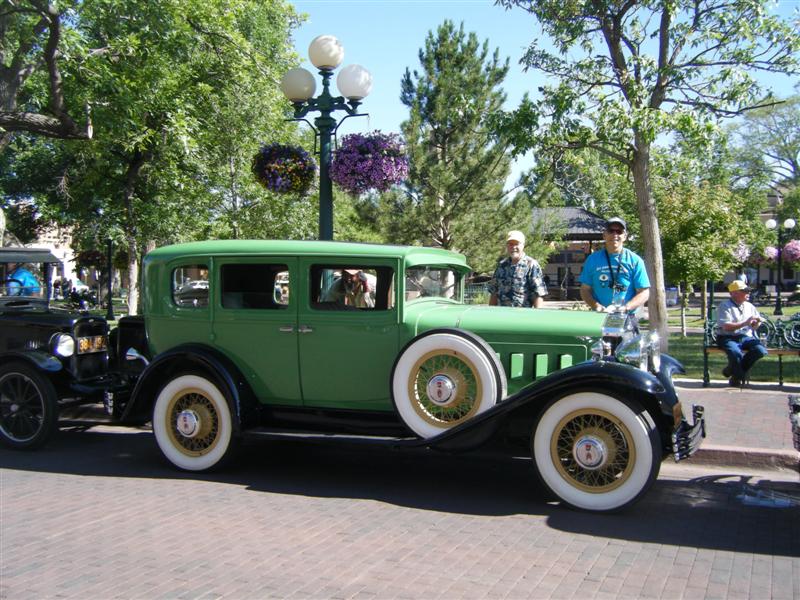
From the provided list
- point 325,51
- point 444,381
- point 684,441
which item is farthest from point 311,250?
point 325,51

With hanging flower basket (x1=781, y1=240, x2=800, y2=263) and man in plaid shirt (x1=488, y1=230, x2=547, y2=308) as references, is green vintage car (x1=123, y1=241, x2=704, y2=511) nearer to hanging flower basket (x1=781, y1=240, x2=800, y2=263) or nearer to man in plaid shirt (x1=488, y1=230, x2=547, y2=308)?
man in plaid shirt (x1=488, y1=230, x2=547, y2=308)

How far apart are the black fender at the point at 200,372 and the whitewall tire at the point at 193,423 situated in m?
0.10

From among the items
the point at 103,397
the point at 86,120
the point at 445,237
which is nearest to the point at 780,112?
the point at 445,237

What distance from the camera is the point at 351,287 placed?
560cm

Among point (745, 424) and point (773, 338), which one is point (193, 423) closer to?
point (745, 424)

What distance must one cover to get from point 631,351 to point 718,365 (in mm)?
7536

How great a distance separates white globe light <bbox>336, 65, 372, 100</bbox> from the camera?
797 centimetres

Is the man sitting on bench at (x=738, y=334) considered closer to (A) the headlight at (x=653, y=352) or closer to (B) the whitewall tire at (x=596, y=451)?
(A) the headlight at (x=653, y=352)

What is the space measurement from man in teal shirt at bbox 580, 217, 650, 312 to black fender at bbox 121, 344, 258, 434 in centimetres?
309

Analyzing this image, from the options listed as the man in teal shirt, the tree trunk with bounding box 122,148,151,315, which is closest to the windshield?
the man in teal shirt

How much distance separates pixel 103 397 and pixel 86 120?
23.7ft

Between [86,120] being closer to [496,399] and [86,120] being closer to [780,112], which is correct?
[496,399]

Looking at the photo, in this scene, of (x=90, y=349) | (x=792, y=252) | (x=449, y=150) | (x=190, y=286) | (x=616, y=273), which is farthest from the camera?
(x=792, y=252)

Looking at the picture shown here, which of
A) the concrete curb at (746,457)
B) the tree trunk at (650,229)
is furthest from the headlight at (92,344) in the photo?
the tree trunk at (650,229)
